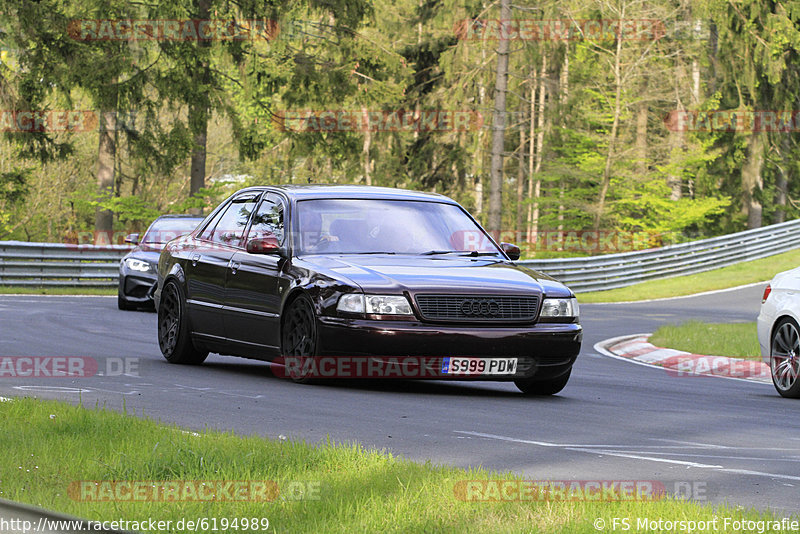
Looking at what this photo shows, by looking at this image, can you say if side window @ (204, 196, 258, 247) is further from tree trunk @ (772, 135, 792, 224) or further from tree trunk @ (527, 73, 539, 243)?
tree trunk @ (772, 135, 792, 224)

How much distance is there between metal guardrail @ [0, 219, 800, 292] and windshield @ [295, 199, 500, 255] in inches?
705

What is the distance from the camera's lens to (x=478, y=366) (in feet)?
31.8

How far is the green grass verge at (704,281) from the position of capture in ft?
110

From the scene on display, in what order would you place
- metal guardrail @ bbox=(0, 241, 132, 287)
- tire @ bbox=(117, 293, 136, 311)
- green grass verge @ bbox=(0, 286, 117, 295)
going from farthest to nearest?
metal guardrail @ bbox=(0, 241, 132, 287) → green grass verge @ bbox=(0, 286, 117, 295) → tire @ bbox=(117, 293, 136, 311)

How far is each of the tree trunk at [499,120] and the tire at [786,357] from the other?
21.3 metres

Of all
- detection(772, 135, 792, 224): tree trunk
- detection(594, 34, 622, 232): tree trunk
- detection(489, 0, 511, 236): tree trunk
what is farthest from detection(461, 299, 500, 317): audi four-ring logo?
detection(772, 135, 792, 224): tree trunk

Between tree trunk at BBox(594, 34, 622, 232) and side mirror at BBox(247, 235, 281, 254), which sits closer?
side mirror at BBox(247, 235, 281, 254)

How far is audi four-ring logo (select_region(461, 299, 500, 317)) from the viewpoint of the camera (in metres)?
9.69

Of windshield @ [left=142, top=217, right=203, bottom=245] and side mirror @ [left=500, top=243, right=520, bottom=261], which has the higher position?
side mirror @ [left=500, top=243, right=520, bottom=261]

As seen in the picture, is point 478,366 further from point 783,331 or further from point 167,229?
point 167,229

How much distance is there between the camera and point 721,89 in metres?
51.9

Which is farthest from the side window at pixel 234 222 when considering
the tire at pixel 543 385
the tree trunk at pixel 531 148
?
the tree trunk at pixel 531 148

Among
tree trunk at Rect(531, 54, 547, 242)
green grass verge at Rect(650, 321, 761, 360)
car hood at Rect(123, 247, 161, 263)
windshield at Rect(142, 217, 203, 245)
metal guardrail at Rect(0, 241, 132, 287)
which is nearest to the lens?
green grass verge at Rect(650, 321, 761, 360)

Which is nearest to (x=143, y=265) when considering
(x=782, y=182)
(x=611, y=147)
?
(x=611, y=147)
